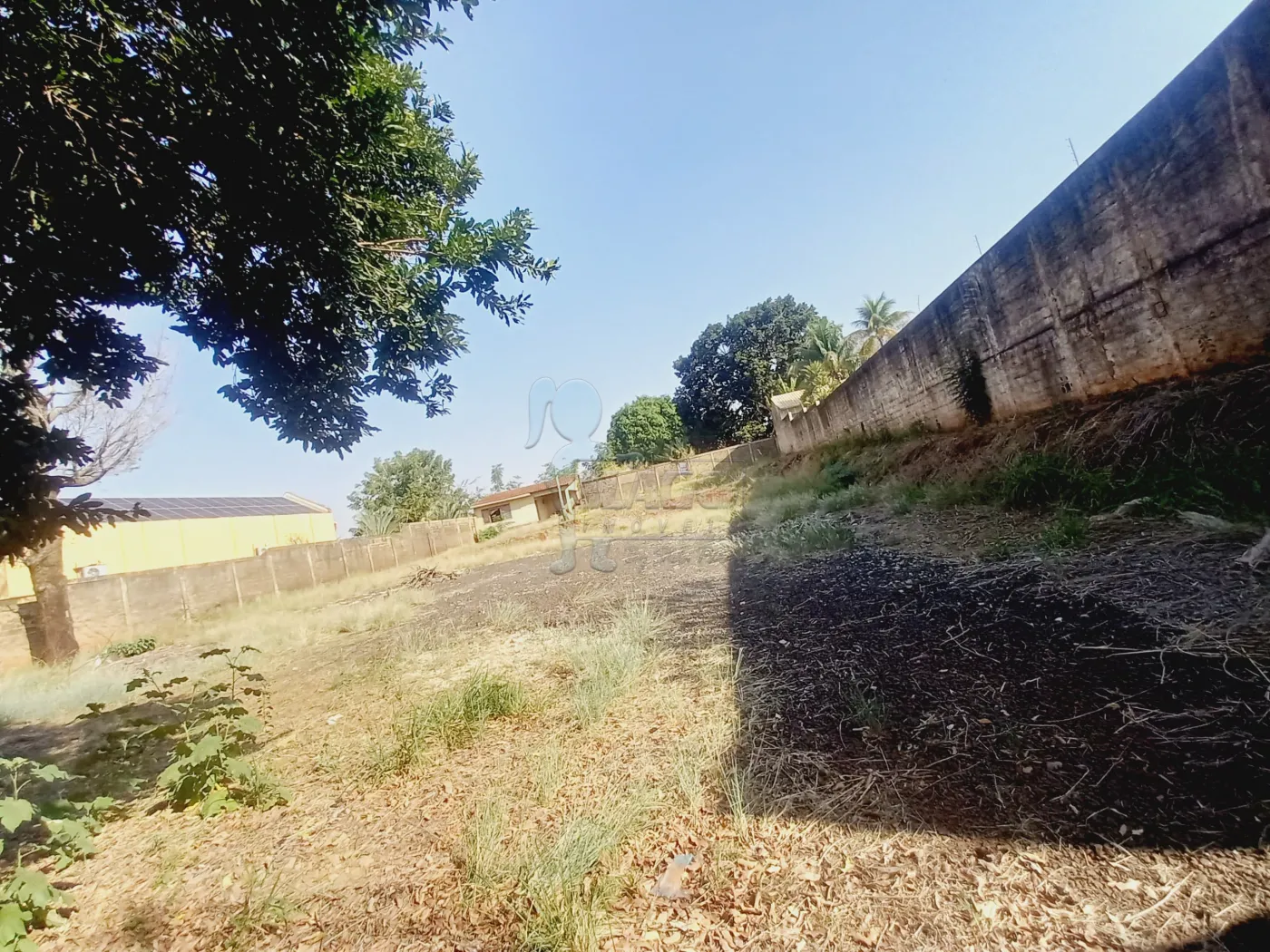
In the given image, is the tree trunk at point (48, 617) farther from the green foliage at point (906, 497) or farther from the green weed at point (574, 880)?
the green foliage at point (906, 497)

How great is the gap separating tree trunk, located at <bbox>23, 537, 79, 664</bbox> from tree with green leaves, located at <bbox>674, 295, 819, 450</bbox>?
27.2 meters

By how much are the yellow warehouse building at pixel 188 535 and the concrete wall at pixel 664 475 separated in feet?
44.6

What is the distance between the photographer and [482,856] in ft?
4.90

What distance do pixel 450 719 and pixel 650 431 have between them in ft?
105

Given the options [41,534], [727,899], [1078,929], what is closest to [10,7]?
[41,534]

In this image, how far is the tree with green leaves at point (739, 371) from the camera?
28422 mm

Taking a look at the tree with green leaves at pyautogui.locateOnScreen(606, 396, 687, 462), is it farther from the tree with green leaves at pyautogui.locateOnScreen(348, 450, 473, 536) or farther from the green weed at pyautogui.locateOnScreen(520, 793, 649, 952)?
the green weed at pyautogui.locateOnScreen(520, 793, 649, 952)

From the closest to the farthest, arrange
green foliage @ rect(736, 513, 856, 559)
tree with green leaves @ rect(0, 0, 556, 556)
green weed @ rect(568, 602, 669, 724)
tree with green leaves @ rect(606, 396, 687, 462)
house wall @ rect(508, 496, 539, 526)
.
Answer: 1. tree with green leaves @ rect(0, 0, 556, 556)
2. green weed @ rect(568, 602, 669, 724)
3. green foliage @ rect(736, 513, 856, 559)
4. house wall @ rect(508, 496, 539, 526)
5. tree with green leaves @ rect(606, 396, 687, 462)

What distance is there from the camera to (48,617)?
7.45m

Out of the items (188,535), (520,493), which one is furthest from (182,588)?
(520,493)

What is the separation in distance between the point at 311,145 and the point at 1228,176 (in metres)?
5.46

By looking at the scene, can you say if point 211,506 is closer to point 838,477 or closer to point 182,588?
point 182,588

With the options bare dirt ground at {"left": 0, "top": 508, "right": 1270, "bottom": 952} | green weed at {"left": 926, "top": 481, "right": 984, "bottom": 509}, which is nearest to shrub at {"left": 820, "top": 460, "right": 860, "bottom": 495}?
green weed at {"left": 926, "top": 481, "right": 984, "bottom": 509}

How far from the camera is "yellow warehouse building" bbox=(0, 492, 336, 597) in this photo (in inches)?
589
